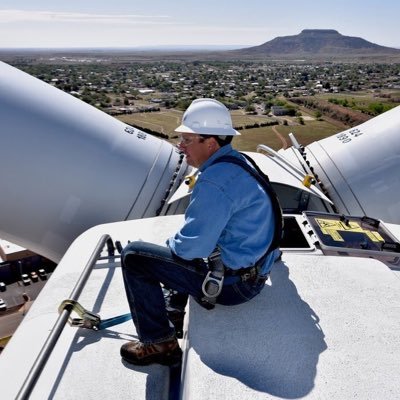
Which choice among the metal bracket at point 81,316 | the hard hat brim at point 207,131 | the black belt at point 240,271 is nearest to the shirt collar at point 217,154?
the hard hat brim at point 207,131

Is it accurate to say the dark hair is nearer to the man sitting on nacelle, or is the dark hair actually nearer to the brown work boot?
the man sitting on nacelle

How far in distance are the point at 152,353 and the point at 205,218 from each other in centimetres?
108

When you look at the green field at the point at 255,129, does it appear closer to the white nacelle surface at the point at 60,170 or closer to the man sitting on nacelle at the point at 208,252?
the white nacelle surface at the point at 60,170

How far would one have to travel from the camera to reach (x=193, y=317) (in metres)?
3.29

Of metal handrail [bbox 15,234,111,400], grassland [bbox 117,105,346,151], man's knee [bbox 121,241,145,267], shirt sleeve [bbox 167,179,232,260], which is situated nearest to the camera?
metal handrail [bbox 15,234,111,400]

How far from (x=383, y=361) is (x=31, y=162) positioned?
183 inches

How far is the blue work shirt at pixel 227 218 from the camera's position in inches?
118

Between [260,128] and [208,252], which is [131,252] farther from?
[260,128]

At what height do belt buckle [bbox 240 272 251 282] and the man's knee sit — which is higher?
the man's knee

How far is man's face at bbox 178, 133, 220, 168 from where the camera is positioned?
335 centimetres

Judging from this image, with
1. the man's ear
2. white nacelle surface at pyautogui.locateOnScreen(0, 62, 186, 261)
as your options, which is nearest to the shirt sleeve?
the man's ear

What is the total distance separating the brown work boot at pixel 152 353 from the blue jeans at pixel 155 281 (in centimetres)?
4

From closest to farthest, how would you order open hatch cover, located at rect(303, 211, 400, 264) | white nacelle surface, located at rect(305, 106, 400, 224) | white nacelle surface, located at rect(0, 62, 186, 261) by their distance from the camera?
open hatch cover, located at rect(303, 211, 400, 264)
white nacelle surface, located at rect(0, 62, 186, 261)
white nacelle surface, located at rect(305, 106, 400, 224)

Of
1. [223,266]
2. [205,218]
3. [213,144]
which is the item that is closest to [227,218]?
[205,218]
